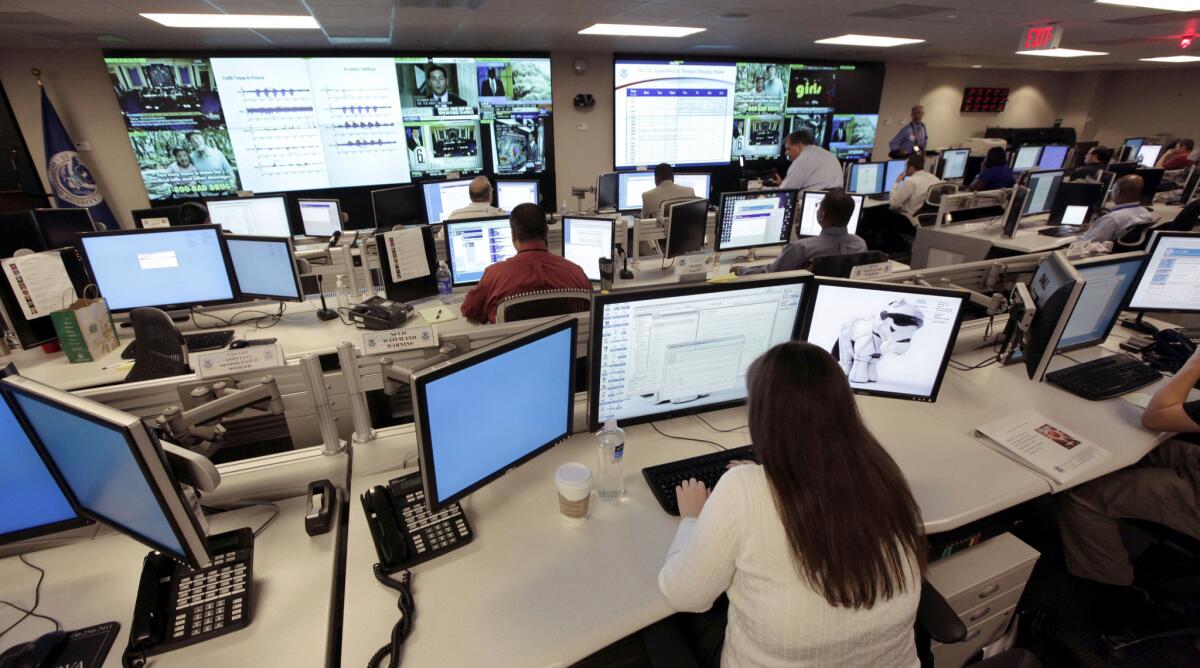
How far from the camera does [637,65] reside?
7.11 meters

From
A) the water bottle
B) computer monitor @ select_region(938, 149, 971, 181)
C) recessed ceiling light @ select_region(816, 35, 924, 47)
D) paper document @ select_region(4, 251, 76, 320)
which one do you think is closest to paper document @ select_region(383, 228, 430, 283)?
the water bottle

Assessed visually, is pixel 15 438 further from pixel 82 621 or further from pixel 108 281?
pixel 108 281

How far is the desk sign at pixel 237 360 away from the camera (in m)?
1.17

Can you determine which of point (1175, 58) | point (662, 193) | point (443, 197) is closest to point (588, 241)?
point (662, 193)

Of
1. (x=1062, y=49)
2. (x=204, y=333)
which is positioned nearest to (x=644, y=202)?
(x=204, y=333)

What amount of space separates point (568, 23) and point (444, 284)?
10.9ft

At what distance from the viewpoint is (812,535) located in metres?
0.83

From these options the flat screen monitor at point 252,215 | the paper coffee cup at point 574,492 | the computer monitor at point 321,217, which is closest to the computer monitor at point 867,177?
the computer monitor at point 321,217

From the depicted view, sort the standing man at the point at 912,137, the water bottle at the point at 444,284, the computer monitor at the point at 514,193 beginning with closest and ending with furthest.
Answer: the water bottle at the point at 444,284, the computer monitor at the point at 514,193, the standing man at the point at 912,137

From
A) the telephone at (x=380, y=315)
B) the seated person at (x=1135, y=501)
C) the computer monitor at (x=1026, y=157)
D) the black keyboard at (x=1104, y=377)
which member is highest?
the computer monitor at (x=1026, y=157)

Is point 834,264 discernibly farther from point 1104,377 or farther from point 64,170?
point 64,170

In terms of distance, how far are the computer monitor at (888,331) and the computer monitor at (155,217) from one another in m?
4.05

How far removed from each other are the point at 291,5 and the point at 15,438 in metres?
3.88

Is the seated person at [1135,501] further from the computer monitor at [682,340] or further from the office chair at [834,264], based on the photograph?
the office chair at [834,264]
